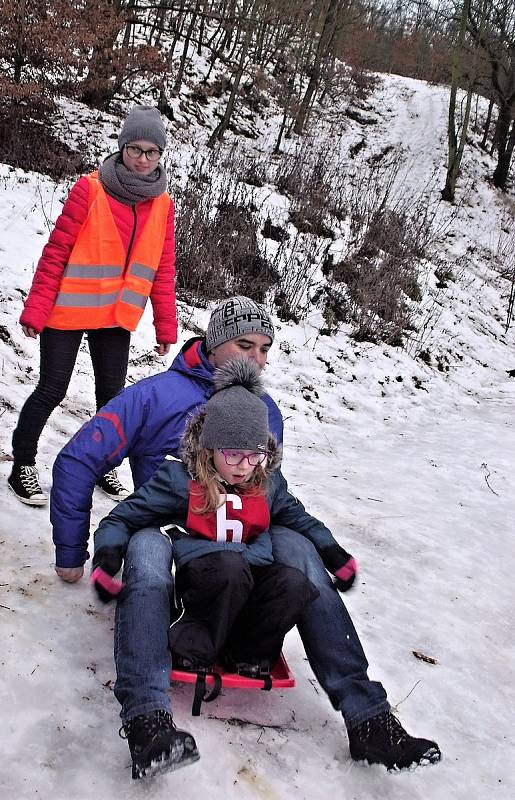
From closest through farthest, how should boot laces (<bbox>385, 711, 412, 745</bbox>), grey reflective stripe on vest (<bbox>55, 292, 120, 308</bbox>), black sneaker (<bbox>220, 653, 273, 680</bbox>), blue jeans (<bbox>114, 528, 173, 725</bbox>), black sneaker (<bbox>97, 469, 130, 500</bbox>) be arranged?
blue jeans (<bbox>114, 528, 173, 725</bbox>)
boot laces (<bbox>385, 711, 412, 745</bbox>)
black sneaker (<bbox>220, 653, 273, 680</bbox>)
grey reflective stripe on vest (<bbox>55, 292, 120, 308</bbox>)
black sneaker (<bbox>97, 469, 130, 500</bbox>)

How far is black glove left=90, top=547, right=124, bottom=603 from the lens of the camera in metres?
1.81

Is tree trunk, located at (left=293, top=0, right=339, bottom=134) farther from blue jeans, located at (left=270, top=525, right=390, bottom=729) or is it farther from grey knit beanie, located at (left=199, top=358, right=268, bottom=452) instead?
blue jeans, located at (left=270, top=525, right=390, bottom=729)

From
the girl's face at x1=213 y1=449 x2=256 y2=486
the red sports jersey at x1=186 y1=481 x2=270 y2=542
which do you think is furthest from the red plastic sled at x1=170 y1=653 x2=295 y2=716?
the girl's face at x1=213 y1=449 x2=256 y2=486

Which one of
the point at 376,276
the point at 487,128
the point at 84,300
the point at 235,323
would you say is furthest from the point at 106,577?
the point at 487,128

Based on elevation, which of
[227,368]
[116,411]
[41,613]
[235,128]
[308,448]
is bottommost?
[308,448]

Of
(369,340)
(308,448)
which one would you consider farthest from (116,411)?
(369,340)

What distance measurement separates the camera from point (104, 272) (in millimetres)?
2926

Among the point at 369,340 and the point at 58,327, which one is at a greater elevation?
the point at 58,327

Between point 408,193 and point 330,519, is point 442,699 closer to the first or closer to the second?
point 330,519

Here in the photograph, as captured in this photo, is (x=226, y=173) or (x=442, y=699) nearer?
(x=442, y=699)

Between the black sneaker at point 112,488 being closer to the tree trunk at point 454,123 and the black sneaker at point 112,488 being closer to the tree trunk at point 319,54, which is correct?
the tree trunk at point 454,123

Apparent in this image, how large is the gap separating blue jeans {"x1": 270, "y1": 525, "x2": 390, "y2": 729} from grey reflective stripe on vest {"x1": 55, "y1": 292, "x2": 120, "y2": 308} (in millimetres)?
1493

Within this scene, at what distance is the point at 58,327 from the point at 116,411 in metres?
0.84

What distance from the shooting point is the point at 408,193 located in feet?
55.6
